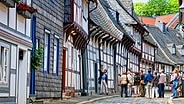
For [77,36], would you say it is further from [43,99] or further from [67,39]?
[43,99]

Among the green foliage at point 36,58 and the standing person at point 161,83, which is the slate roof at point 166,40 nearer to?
the standing person at point 161,83

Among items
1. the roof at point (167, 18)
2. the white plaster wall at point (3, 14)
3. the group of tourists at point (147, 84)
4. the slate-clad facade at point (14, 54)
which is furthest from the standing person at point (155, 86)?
the roof at point (167, 18)

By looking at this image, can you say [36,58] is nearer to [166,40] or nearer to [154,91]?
[154,91]

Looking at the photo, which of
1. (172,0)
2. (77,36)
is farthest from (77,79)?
(172,0)

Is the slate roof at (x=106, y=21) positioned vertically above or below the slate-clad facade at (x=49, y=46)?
above

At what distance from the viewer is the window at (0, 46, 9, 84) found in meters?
15.2

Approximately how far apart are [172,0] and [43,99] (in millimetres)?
91738

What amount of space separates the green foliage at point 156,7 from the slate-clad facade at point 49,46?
277 feet

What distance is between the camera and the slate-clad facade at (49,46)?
842 inches

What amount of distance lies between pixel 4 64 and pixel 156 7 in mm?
100508

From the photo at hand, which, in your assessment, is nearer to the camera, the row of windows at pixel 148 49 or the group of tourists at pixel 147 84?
the group of tourists at pixel 147 84

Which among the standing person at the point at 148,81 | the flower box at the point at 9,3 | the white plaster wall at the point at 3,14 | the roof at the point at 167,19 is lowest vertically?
the standing person at the point at 148,81

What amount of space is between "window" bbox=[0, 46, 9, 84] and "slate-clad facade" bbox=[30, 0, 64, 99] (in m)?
4.73


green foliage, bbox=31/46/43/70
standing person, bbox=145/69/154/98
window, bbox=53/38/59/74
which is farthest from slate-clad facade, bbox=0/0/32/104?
standing person, bbox=145/69/154/98
